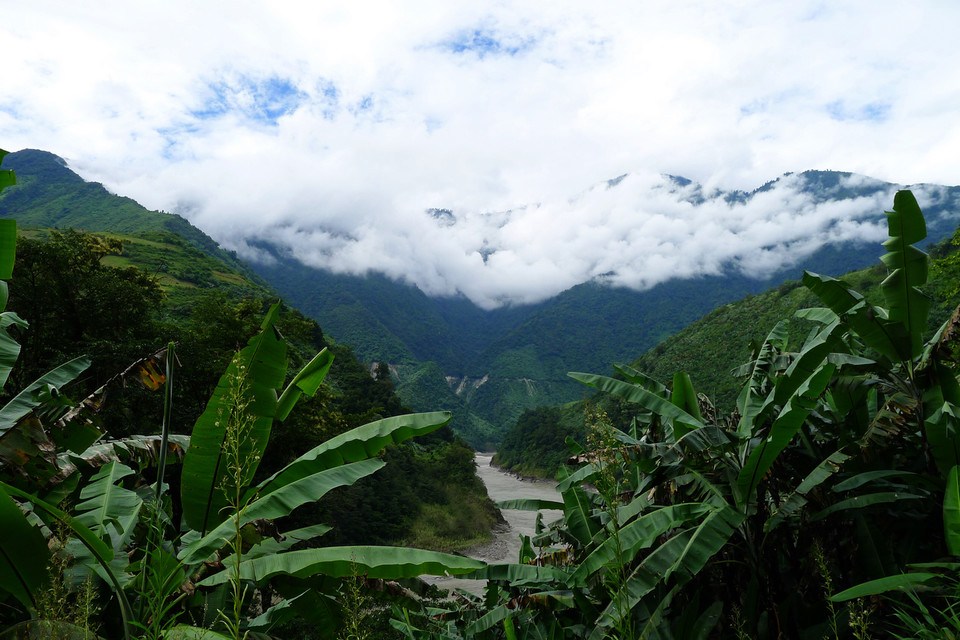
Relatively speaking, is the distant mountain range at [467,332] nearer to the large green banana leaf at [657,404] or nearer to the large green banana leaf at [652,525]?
the large green banana leaf at [657,404]

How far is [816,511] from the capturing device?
Result: 446cm

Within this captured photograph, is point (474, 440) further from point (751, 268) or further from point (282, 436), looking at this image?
point (751, 268)

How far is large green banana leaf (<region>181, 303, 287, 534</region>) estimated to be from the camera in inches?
174

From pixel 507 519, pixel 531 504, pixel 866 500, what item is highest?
pixel 866 500

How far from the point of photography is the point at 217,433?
174 inches

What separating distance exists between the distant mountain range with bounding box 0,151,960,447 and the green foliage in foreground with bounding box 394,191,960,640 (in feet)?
268

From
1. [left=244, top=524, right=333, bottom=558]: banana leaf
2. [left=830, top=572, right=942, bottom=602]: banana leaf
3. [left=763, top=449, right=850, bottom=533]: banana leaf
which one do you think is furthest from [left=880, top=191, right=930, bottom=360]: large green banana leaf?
[left=244, top=524, right=333, bottom=558]: banana leaf

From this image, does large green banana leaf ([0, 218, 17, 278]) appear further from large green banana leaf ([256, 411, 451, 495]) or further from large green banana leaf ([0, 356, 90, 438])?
large green banana leaf ([256, 411, 451, 495])

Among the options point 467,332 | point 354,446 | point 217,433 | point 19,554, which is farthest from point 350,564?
point 467,332

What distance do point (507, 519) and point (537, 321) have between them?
110 meters

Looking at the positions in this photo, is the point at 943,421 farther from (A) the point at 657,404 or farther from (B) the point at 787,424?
(A) the point at 657,404

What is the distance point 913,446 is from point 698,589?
7.00ft

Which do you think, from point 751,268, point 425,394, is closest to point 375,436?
point 425,394

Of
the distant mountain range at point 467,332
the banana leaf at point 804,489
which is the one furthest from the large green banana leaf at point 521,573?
the distant mountain range at point 467,332
